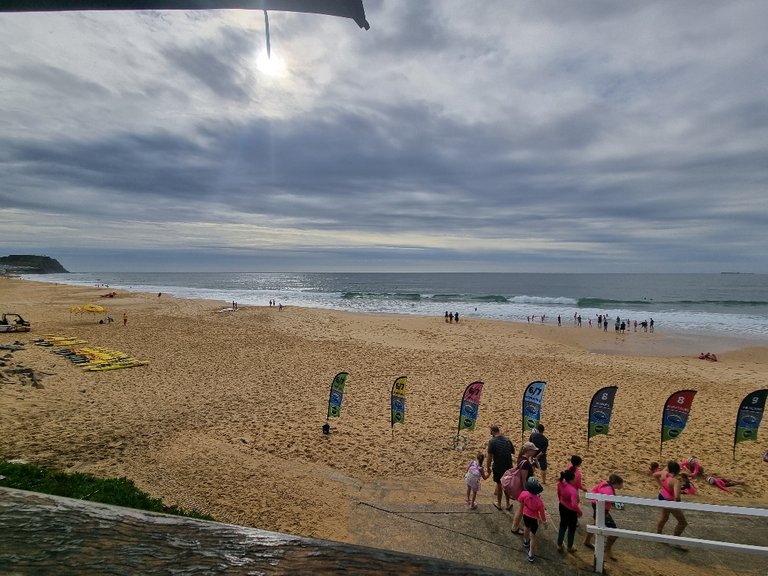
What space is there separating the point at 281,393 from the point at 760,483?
13.1 m

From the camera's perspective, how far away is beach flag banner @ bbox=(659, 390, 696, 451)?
9.23 meters

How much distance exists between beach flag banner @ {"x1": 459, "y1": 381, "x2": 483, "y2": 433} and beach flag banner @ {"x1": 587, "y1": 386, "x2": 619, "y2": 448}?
267 cm

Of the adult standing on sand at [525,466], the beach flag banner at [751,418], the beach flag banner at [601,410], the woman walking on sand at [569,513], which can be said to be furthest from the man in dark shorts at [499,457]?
the beach flag banner at [751,418]

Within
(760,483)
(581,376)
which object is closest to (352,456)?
(760,483)

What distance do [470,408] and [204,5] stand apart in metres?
9.56

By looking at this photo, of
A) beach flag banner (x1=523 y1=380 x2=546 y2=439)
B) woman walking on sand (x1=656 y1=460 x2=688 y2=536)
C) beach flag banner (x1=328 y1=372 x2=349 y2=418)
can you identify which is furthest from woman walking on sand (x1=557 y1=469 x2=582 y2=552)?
beach flag banner (x1=328 y1=372 x2=349 y2=418)

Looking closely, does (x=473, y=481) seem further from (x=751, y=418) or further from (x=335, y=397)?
(x=751, y=418)

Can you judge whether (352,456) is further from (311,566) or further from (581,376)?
(581,376)

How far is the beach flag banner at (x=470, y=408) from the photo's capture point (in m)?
9.89

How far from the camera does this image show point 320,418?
12.1 metres

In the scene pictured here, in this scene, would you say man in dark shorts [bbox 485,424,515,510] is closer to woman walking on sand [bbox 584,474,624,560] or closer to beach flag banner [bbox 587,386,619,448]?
woman walking on sand [bbox 584,474,624,560]

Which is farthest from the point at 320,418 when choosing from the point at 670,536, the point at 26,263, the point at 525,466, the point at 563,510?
the point at 26,263

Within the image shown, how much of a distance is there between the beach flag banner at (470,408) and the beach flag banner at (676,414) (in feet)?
13.8

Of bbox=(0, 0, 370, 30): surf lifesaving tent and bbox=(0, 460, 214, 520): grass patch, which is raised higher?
bbox=(0, 0, 370, 30): surf lifesaving tent
